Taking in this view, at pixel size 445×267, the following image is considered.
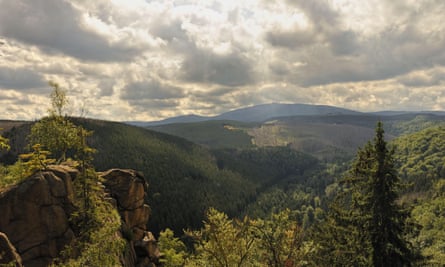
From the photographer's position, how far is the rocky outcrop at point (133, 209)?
45641 mm

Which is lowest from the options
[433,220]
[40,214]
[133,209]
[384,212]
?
[433,220]

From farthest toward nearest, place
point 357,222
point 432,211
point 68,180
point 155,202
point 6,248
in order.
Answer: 1. point 155,202
2. point 432,211
3. point 68,180
4. point 357,222
5. point 6,248

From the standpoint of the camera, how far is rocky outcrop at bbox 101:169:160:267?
45641 mm

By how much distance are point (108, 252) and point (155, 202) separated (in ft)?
586

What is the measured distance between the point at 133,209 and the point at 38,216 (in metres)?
18.2

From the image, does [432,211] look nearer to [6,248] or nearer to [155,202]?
[155,202]

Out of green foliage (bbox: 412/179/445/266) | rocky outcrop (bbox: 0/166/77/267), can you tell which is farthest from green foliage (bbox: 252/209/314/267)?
green foliage (bbox: 412/179/445/266)

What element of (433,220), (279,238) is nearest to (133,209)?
(279,238)

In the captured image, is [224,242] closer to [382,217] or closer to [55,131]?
[382,217]

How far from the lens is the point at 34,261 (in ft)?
94.6

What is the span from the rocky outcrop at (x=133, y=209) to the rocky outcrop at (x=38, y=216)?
1261cm

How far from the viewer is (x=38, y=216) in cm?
3016

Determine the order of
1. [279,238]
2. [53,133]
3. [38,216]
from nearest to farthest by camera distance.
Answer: [279,238] < [38,216] < [53,133]

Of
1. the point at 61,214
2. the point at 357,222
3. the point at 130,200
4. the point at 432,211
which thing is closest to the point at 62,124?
the point at 61,214
